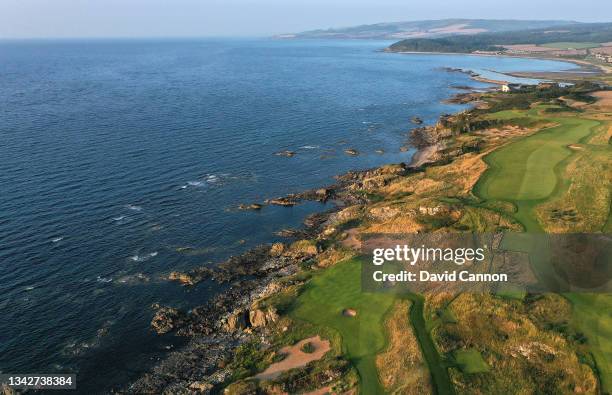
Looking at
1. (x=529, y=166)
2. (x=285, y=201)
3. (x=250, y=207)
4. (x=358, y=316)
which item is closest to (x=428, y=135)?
(x=529, y=166)

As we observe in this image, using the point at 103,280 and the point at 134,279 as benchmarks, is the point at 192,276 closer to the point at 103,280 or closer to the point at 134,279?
the point at 134,279

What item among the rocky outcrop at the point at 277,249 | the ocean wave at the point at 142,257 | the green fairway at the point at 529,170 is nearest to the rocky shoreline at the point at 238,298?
the rocky outcrop at the point at 277,249

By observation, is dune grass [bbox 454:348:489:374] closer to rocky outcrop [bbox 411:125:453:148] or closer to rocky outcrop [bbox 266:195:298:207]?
rocky outcrop [bbox 266:195:298:207]

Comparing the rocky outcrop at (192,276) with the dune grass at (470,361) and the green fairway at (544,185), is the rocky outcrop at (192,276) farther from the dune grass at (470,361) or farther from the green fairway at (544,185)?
the green fairway at (544,185)

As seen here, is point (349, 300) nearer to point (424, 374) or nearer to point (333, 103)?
point (424, 374)

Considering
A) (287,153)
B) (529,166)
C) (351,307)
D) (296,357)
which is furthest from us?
(287,153)

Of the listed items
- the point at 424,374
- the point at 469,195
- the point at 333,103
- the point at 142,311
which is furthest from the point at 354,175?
the point at 333,103
